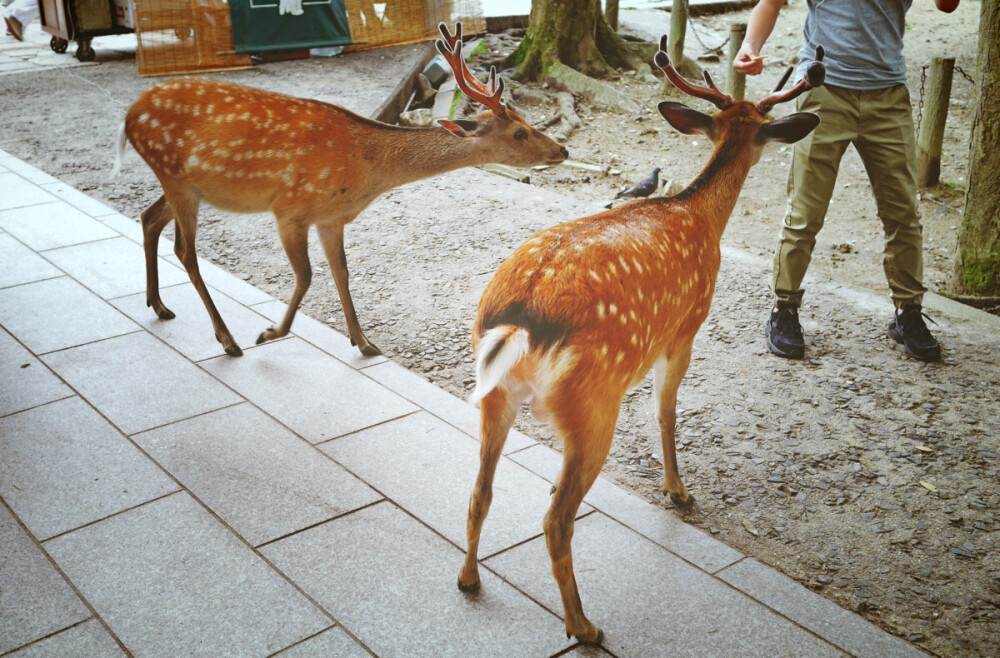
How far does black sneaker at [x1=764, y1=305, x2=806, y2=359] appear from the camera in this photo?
4121 mm

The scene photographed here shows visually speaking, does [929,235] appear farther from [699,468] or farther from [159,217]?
[159,217]

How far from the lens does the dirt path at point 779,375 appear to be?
9.34 ft

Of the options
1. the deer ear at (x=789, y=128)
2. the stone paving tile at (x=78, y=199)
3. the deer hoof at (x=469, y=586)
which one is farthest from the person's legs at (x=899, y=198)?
the stone paving tile at (x=78, y=199)

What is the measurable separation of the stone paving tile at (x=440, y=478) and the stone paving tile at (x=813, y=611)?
578mm

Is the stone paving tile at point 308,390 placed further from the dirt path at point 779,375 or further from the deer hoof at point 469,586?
the deer hoof at point 469,586

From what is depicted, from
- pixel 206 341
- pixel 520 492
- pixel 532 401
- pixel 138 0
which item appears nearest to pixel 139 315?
pixel 206 341

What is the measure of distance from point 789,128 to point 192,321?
9.34ft

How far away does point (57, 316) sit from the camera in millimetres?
4285

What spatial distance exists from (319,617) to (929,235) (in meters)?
5.02

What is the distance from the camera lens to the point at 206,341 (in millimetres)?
4129

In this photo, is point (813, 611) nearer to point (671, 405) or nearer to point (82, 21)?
point (671, 405)

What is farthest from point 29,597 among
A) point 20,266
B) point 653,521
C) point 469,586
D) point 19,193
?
point 19,193

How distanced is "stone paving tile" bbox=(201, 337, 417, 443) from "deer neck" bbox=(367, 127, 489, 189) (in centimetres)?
87

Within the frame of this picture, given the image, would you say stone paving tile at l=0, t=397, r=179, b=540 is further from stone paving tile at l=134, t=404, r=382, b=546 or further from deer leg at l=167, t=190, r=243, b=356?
deer leg at l=167, t=190, r=243, b=356
